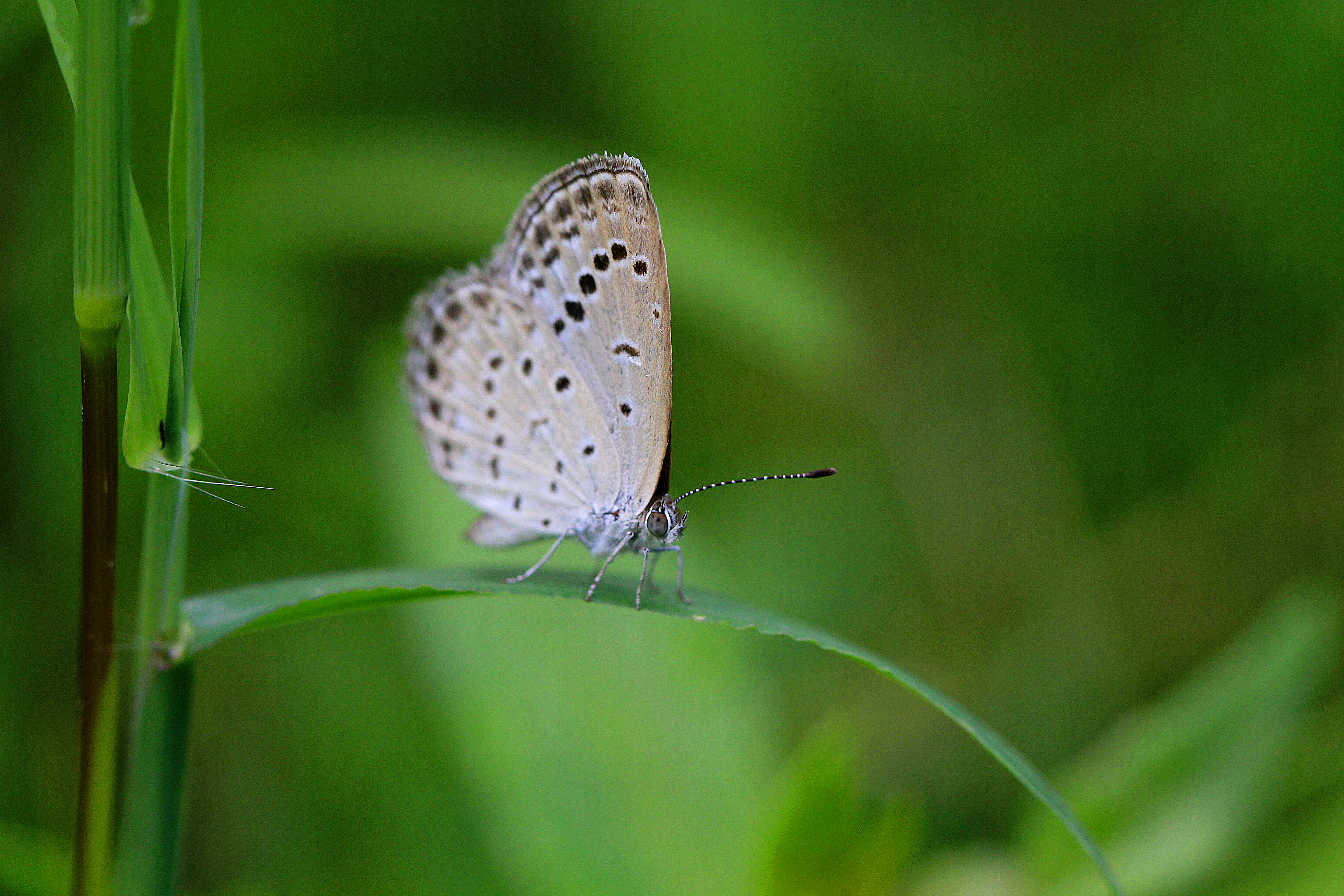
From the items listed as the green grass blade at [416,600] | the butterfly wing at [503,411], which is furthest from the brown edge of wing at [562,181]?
the green grass blade at [416,600]

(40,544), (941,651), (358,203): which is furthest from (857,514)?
(40,544)

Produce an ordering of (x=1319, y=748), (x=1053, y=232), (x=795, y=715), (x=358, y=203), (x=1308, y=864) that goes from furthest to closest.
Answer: (x=1053, y=232)
(x=795, y=715)
(x=358, y=203)
(x=1319, y=748)
(x=1308, y=864)

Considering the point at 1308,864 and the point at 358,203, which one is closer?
the point at 1308,864

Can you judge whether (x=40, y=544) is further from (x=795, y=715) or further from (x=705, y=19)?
(x=705, y=19)

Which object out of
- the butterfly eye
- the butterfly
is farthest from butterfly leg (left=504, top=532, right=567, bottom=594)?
the butterfly eye

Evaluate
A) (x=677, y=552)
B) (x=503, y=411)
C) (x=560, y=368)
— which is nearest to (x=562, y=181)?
(x=560, y=368)

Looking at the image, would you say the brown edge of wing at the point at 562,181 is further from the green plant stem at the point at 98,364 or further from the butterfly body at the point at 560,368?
the green plant stem at the point at 98,364

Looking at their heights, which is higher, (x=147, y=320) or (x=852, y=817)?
(x=147, y=320)

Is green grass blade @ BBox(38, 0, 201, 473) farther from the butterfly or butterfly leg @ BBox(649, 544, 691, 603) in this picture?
→ butterfly leg @ BBox(649, 544, 691, 603)
